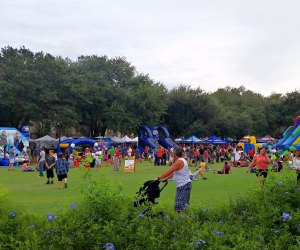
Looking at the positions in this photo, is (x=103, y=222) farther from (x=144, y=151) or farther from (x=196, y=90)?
(x=196, y=90)

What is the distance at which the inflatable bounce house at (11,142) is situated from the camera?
34.8 m

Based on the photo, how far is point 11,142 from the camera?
3659cm

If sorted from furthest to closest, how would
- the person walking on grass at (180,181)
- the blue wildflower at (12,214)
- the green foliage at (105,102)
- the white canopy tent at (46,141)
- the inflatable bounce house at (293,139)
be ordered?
the white canopy tent at (46,141)
the green foliage at (105,102)
the inflatable bounce house at (293,139)
the person walking on grass at (180,181)
the blue wildflower at (12,214)

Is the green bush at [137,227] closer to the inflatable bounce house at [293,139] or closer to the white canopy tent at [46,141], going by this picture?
the inflatable bounce house at [293,139]

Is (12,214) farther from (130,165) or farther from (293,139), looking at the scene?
(293,139)

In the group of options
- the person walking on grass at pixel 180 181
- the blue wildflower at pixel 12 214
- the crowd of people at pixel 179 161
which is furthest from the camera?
the crowd of people at pixel 179 161

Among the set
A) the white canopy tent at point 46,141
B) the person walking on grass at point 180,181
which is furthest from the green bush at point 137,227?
the white canopy tent at point 46,141

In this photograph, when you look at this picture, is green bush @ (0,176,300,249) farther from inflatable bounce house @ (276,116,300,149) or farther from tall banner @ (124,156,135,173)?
inflatable bounce house @ (276,116,300,149)

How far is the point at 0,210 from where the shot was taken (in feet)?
23.5

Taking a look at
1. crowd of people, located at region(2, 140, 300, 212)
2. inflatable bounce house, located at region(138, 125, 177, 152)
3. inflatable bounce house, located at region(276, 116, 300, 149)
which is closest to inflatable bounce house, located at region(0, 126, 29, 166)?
crowd of people, located at region(2, 140, 300, 212)

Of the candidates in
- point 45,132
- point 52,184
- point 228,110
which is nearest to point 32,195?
point 52,184

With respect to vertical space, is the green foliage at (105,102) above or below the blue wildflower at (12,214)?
above

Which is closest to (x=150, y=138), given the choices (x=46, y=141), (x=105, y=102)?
(x=105, y=102)

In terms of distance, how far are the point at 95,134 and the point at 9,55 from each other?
16459 mm
